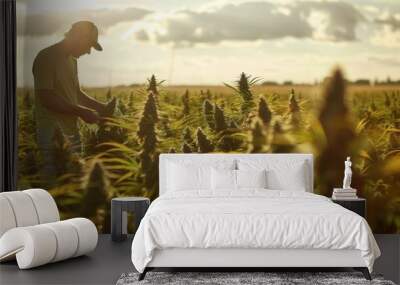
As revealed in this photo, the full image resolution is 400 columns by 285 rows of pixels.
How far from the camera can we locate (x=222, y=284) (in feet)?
18.1

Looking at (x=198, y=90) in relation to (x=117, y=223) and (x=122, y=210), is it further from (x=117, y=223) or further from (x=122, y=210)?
(x=117, y=223)

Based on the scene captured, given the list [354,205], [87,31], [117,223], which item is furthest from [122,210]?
[354,205]

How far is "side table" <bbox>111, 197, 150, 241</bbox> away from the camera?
25.2 ft

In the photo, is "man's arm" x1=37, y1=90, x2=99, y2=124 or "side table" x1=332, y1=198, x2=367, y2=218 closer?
"side table" x1=332, y1=198, x2=367, y2=218

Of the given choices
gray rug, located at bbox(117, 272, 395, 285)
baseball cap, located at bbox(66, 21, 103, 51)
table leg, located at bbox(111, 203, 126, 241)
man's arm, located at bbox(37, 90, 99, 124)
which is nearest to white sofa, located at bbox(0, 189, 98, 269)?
gray rug, located at bbox(117, 272, 395, 285)

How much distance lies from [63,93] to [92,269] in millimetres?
2998

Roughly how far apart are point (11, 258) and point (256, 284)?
7.67ft

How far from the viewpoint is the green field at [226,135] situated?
8469 millimetres

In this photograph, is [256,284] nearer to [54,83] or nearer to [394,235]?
[394,235]

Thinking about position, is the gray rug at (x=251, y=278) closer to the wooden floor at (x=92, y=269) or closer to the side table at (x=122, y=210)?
the wooden floor at (x=92, y=269)

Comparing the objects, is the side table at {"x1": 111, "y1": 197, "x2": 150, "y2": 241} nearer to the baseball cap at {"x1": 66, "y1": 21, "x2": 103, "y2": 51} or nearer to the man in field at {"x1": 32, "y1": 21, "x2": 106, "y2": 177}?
the man in field at {"x1": 32, "y1": 21, "x2": 106, "y2": 177}

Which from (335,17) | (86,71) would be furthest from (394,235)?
(86,71)

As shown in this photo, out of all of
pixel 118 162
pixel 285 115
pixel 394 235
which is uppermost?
pixel 285 115

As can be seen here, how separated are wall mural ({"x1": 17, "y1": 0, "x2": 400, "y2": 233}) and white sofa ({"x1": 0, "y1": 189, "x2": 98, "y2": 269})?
1665 millimetres
